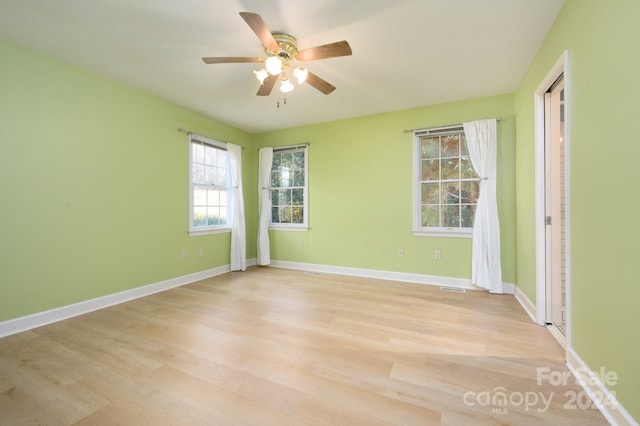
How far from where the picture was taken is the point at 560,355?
1.92 meters

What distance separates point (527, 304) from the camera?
278 cm

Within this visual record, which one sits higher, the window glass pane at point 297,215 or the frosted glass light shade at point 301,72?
the frosted glass light shade at point 301,72

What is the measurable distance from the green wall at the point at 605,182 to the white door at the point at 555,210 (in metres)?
0.59

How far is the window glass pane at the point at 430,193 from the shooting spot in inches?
151

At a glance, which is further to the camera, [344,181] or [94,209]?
[344,181]

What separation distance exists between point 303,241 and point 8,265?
3.45 metres

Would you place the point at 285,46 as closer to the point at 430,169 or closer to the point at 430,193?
the point at 430,169

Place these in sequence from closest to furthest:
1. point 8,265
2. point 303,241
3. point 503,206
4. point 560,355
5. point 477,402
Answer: point 477,402 < point 560,355 < point 8,265 < point 503,206 < point 303,241

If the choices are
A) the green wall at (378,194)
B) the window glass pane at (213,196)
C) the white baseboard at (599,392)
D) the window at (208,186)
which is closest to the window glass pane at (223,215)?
the window at (208,186)

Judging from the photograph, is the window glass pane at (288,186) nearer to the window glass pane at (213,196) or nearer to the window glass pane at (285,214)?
the window glass pane at (285,214)

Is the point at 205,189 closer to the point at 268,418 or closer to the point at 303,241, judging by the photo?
the point at 303,241

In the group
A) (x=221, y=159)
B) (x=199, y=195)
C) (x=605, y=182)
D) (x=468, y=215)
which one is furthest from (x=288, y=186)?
(x=605, y=182)

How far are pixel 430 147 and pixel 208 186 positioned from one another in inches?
140

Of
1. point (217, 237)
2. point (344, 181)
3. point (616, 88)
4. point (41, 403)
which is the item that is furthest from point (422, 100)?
point (41, 403)
